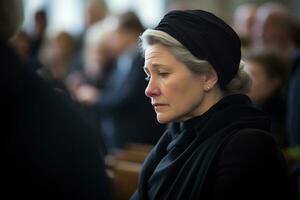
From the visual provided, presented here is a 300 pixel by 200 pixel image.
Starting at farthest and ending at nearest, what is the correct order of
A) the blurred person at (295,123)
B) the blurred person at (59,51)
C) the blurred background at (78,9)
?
the blurred background at (78,9) < the blurred person at (59,51) < the blurred person at (295,123)

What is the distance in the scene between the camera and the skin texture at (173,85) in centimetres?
238

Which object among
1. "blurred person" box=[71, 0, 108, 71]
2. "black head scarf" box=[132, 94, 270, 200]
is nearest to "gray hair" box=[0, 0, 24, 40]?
"black head scarf" box=[132, 94, 270, 200]

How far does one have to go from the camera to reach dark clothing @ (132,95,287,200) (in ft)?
7.24

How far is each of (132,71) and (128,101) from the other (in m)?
0.24

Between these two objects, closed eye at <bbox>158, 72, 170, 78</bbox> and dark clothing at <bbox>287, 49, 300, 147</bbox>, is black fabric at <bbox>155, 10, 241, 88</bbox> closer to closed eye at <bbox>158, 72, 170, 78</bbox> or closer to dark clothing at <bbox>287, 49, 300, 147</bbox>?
closed eye at <bbox>158, 72, 170, 78</bbox>

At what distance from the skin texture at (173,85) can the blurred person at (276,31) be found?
3.13m

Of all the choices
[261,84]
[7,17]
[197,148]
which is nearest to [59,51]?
[261,84]

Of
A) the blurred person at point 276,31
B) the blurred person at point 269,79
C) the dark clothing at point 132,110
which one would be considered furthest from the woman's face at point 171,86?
the blurred person at point 276,31

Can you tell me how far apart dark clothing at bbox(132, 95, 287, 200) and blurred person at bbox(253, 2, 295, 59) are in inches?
124

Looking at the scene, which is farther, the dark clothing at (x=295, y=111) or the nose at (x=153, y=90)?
the dark clothing at (x=295, y=111)

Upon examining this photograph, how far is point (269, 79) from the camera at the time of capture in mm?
4516

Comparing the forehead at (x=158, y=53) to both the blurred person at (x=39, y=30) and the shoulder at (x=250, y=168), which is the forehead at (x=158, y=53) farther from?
the blurred person at (x=39, y=30)

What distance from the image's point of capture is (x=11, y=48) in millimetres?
1376

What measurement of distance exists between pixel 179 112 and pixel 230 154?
276 millimetres
